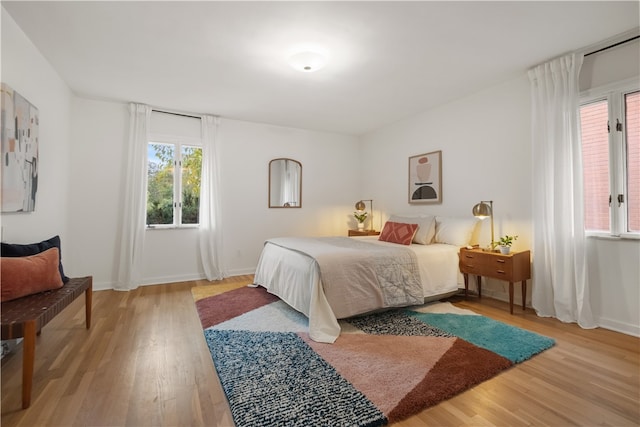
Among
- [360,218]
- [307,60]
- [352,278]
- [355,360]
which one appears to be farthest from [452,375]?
[360,218]

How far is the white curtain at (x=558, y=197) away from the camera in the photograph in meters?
2.78

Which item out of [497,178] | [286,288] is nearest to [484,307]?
[497,178]

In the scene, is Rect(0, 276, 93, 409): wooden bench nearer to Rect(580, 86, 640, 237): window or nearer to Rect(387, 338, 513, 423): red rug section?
Rect(387, 338, 513, 423): red rug section

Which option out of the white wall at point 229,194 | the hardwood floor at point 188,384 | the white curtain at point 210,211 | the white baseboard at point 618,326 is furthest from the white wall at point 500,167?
the white curtain at point 210,211

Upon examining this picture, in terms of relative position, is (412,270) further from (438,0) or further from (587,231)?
(438,0)

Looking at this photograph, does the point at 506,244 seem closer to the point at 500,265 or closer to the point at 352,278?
the point at 500,265

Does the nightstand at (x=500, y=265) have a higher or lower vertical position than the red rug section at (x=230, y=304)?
higher

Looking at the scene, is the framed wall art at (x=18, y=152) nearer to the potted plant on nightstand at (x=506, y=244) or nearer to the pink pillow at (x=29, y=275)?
the pink pillow at (x=29, y=275)

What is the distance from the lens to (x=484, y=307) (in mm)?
3299

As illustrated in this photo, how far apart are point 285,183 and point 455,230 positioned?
2.94 meters

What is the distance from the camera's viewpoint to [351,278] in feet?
9.11

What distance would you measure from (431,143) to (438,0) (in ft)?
8.37

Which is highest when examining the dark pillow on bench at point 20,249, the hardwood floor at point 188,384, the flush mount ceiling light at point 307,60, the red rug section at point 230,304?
the flush mount ceiling light at point 307,60

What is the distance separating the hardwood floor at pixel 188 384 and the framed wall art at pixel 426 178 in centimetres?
211
